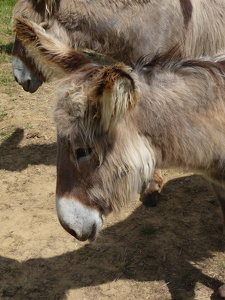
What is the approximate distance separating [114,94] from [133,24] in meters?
2.26

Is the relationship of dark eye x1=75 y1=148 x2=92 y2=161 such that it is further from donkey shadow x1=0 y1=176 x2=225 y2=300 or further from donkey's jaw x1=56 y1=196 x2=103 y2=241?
donkey shadow x1=0 y1=176 x2=225 y2=300

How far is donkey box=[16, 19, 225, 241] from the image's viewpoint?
95.3 inches

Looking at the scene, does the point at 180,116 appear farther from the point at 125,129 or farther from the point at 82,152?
the point at 82,152

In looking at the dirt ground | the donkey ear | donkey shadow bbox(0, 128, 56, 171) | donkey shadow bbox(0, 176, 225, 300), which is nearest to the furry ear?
the dirt ground

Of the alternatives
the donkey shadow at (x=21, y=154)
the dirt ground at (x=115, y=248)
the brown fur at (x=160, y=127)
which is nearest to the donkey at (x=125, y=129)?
the brown fur at (x=160, y=127)

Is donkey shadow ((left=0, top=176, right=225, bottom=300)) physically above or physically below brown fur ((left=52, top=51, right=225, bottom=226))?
below

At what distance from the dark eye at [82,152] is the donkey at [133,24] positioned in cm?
185

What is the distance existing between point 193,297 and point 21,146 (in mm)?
2830

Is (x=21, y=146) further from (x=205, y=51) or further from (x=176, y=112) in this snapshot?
(x=176, y=112)

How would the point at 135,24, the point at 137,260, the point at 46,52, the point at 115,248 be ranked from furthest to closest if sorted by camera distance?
the point at 135,24 < the point at 115,248 < the point at 137,260 < the point at 46,52

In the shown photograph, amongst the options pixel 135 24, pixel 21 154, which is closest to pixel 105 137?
pixel 135 24

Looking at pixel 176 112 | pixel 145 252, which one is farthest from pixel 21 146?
pixel 176 112

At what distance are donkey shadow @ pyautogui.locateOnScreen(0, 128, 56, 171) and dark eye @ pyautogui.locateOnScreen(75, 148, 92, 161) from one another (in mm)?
2374

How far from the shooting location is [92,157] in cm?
247
